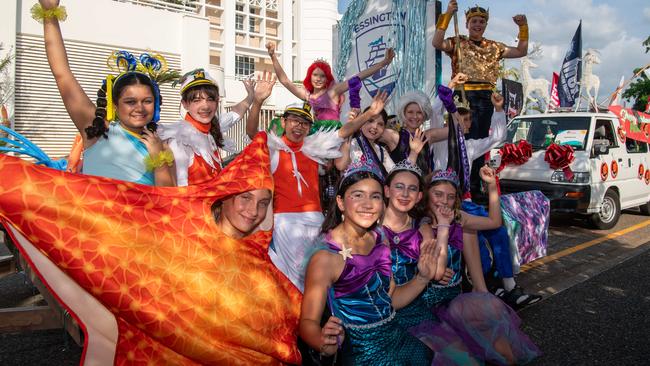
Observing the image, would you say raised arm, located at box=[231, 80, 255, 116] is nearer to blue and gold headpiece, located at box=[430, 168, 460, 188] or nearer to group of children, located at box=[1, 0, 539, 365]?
group of children, located at box=[1, 0, 539, 365]

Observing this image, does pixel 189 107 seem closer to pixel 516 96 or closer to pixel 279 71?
pixel 279 71

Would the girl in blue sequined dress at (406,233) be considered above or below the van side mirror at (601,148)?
below

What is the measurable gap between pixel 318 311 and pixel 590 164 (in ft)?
22.2

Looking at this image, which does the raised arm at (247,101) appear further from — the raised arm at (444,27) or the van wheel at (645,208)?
the van wheel at (645,208)

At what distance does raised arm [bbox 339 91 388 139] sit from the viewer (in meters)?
3.59

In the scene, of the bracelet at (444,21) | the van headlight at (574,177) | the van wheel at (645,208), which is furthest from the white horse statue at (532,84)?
the bracelet at (444,21)

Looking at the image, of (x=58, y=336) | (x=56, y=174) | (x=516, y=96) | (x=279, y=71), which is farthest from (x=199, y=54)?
(x=56, y=174)

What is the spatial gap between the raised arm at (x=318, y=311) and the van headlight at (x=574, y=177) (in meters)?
6.32

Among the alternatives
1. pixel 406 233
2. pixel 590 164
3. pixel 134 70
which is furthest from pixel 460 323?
pixel 590 164

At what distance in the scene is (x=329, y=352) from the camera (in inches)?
82.5

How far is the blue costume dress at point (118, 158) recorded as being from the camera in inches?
98.6

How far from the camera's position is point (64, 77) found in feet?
8.29

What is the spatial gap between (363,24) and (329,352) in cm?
618

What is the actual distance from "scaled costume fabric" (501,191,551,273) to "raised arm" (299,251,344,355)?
2711 mm
